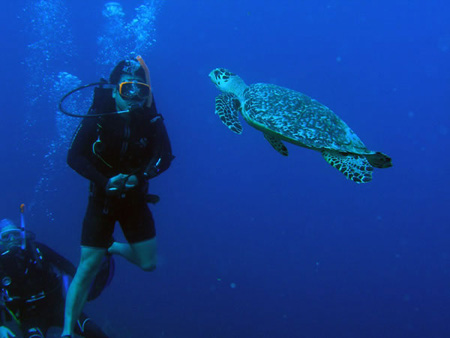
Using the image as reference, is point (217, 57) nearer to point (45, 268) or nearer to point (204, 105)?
point (204, 105)

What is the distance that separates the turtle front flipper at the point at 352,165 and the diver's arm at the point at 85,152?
7.79ft

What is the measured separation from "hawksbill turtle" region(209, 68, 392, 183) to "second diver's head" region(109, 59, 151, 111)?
125 centimetres

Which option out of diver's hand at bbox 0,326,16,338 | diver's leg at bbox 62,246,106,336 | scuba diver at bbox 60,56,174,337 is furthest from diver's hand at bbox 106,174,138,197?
diver's hand at bbox 0,326,16,338

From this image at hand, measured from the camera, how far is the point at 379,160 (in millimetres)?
2967

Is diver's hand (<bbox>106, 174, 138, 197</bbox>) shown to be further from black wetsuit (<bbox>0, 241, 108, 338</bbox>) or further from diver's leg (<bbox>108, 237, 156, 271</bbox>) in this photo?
black wetsuit (<bbox>0, 241, 108, 338</bbox>)

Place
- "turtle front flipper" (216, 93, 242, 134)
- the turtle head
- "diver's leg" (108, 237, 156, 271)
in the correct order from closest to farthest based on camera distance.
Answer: "diver's leg" (108, 237, 156, 271) < "turtle front flipper" (216, 93, 242, 134) < the turtle head

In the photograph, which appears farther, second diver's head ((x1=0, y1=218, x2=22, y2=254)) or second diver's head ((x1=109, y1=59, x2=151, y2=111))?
second diver's head ((x1=0, y1=218, x2=22, y2=254))

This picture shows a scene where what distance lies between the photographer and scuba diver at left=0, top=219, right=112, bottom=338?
3.34 metres

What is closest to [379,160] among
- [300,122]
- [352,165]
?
[352,165]

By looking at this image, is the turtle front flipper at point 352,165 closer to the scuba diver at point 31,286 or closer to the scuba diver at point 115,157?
the scuba diver at point 115,157

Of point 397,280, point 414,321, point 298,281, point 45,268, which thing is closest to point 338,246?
point 397,280

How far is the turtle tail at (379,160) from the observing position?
2.86 meters

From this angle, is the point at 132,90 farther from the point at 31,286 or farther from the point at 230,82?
the point at 31,286

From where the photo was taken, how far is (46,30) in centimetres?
2311
